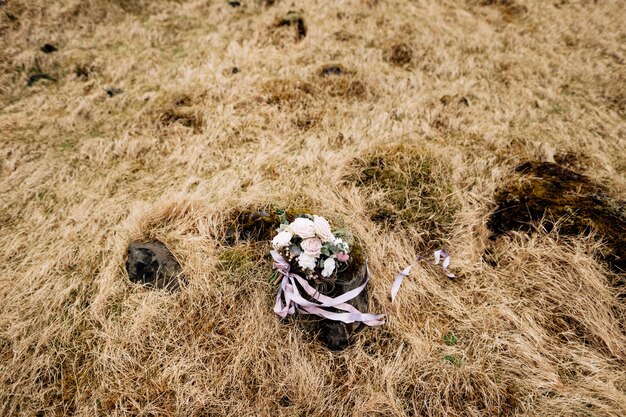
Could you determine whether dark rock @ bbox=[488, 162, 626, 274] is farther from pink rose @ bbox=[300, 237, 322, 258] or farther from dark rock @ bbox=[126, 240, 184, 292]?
dark rock @ bbox=[126, 240, 184, 292]

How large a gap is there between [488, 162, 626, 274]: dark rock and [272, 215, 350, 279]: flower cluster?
199cm

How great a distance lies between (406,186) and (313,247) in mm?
1820

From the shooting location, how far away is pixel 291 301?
2766 mm

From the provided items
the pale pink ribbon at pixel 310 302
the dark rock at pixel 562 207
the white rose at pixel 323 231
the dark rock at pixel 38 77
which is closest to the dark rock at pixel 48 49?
the dark rock at pixel 38 77

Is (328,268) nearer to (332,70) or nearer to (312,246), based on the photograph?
(312,246)

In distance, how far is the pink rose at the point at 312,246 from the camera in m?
2.46

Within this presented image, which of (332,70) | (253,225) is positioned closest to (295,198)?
(253,225)

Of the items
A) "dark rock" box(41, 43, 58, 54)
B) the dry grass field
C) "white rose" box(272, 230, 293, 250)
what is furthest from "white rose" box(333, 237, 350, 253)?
"dark rock" box(41, 43, 58, 54)

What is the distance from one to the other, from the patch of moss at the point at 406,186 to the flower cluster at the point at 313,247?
3.81ft

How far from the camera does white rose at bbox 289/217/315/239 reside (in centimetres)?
250

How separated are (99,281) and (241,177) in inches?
73.9

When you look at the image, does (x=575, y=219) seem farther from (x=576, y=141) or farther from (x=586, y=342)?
(x=576, y=141)

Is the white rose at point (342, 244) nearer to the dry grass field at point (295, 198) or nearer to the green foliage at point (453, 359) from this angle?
the dry grass field at point (295, 198)

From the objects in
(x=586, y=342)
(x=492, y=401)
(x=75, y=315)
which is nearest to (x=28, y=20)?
(x=75, y=315)
